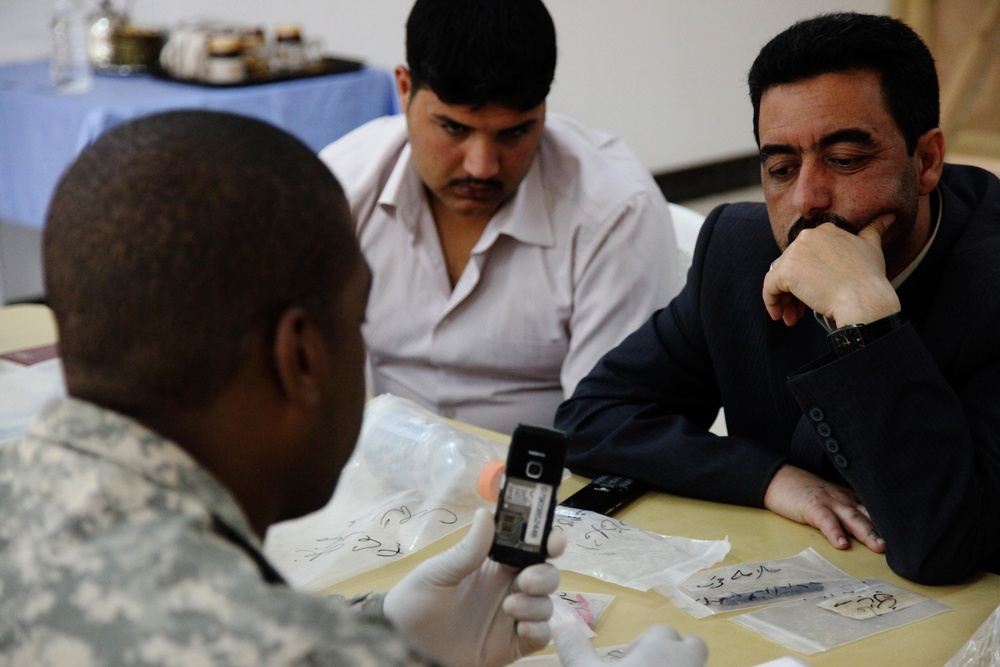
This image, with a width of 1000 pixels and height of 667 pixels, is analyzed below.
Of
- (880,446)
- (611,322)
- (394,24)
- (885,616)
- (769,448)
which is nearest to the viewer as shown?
(885,616)

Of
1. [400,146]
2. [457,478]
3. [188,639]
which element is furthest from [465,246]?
[188,639]

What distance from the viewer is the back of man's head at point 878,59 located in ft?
4.42

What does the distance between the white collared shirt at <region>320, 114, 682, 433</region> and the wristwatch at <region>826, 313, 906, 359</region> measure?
629 mm

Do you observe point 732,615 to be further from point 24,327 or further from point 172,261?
point 24,327

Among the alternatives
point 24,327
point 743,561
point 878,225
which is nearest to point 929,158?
point 878,225

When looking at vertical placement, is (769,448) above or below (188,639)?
below

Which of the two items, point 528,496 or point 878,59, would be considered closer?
point 528,496

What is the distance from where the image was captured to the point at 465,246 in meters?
1.99

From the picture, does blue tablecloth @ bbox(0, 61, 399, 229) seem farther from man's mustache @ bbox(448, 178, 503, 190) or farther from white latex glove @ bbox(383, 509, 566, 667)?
white latex glove @ bbox(383, 509, 566, 667)

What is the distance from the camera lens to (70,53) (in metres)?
3.38

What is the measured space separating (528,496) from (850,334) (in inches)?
19.8

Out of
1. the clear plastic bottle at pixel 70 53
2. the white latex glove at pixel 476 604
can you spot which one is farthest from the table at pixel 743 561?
the clear plastic bottle at pixel 70 53

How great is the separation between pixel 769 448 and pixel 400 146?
95 cm

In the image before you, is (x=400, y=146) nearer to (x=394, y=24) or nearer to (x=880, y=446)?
(x=880, y=446)
